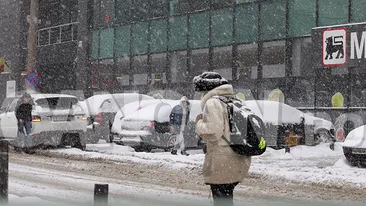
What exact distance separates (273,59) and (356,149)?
10353 mm

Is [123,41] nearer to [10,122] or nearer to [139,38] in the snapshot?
[139,38]

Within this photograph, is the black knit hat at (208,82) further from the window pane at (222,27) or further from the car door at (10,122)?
the window pane at (222,27)

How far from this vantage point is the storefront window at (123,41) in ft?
98.4

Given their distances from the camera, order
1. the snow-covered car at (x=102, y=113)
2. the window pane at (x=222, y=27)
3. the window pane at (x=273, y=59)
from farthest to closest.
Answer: the window pane at (x=222, y=27) → the window pane at (x=273, y=59) → the snow-covered car at (x=102, y=113)

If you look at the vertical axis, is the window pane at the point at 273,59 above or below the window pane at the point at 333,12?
below

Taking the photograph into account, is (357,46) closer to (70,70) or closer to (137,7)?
(137,7)

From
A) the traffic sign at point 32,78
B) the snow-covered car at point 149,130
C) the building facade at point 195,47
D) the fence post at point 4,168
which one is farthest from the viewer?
Result: the traffic sign at point 32,78

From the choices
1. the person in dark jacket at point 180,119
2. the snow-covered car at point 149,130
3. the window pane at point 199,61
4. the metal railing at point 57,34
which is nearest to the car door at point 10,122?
the snow-covered car at point 149,130

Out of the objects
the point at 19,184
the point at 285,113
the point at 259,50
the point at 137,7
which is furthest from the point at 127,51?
the point at 19,184

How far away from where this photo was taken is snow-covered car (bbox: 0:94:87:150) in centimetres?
1738

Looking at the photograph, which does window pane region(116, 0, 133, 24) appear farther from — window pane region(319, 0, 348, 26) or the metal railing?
window pane region(319, 0, 348, 26)

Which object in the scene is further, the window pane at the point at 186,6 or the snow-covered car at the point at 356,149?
the window pane at the point at 186,6

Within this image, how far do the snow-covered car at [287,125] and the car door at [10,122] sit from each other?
6194 mm

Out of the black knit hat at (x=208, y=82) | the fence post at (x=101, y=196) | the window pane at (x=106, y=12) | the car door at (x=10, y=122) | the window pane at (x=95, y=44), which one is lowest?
the fence post at (x=101, y=196)
